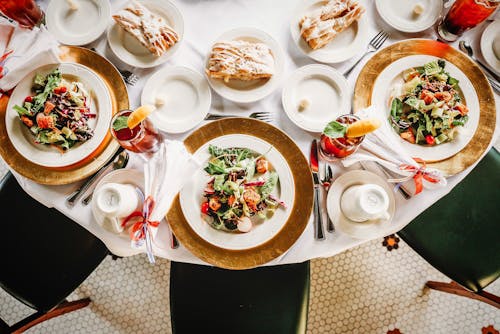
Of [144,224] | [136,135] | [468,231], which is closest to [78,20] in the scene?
[136,135]

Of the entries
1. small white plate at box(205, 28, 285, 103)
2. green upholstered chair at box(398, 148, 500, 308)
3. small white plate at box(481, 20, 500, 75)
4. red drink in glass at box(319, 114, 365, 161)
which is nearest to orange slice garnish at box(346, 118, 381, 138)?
red drink in glass at box(319, 114, 365, 161)

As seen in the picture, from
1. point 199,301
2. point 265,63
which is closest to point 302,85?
Result: point 265,63

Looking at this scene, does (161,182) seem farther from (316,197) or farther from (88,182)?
(316,197)

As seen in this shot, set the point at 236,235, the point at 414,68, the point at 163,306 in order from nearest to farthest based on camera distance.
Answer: the point at 236,235
the point at 414,68
the point at 163,306

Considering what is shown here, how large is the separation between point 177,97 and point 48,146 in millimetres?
531

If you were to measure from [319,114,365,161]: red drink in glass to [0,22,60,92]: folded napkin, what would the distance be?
1.09m

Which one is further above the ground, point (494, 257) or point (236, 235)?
point (236, 235)

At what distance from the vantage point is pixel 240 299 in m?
1.87

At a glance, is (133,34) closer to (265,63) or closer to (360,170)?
(265,63)

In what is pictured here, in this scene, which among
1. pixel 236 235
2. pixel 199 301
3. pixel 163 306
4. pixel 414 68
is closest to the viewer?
pixel 236 235

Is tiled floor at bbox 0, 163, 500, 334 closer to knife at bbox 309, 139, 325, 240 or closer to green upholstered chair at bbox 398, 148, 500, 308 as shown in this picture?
green upholstered chair at bbox 398, 148, 500, 308

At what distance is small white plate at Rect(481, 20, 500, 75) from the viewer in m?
1.57

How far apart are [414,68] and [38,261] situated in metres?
2.01

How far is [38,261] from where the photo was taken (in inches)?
77.2
